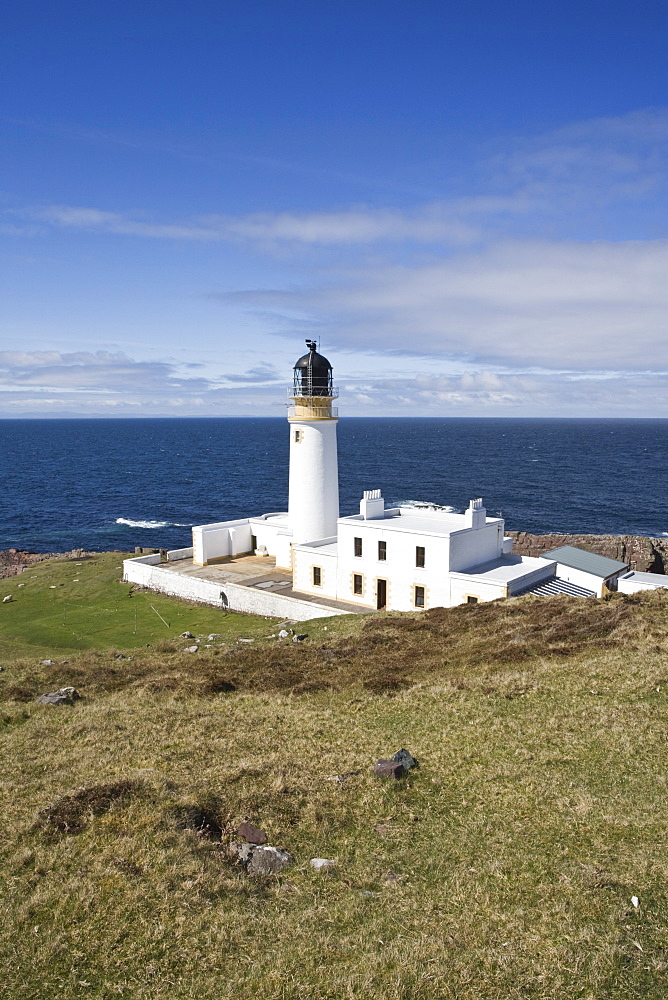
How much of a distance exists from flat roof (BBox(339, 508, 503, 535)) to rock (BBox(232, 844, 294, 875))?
20799 millimetres

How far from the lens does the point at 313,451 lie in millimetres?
38562

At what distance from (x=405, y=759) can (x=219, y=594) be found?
78.9 feet

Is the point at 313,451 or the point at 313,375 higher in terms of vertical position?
the point at 313,375

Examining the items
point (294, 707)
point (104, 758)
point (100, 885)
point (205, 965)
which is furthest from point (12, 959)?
point (294, 707)

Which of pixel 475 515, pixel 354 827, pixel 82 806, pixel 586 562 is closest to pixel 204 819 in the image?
pixel 82 806

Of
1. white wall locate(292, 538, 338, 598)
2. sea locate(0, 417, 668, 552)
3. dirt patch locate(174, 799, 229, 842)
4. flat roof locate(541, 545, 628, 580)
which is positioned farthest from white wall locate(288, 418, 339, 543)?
dirt patch locate(174, 799, 229, 842)

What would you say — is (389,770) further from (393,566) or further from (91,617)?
(91,617)

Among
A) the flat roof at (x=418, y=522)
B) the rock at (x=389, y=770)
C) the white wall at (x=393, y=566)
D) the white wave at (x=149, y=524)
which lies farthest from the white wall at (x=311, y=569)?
the white wave at (x=149, y=524)

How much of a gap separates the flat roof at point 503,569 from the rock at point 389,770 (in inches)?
658

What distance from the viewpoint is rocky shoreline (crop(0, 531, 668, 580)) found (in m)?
51.8

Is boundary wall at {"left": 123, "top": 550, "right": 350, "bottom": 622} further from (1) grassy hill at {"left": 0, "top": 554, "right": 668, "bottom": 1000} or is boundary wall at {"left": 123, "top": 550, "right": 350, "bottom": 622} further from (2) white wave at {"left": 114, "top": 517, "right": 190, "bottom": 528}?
(2) white wave at {"left": 114, "top": 517, "right": 190, "bottom": 528}

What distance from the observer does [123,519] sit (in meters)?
73.3

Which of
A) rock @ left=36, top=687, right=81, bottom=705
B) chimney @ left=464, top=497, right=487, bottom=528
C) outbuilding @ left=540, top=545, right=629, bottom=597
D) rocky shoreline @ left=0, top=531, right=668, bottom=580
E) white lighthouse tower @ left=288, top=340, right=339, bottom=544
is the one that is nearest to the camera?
rock @ left=36, top=687, right=81, bottom=705

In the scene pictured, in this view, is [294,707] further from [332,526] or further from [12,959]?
[332,526]
